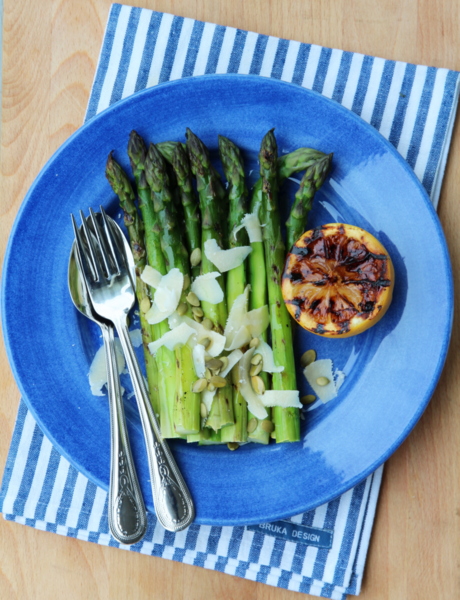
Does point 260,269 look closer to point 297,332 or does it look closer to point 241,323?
point 241,323

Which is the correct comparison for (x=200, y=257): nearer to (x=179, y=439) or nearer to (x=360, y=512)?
(x=179, y=439)

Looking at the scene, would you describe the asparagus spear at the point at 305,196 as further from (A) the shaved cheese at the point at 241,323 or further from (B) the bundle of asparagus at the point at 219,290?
(A) the shaved cheese at the point at 241,323

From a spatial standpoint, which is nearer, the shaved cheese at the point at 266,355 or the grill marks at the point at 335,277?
the grill marks at the point at 335,277

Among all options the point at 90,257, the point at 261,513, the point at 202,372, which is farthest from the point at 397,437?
the point at 90,257

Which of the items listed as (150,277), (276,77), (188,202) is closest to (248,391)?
(150,277)

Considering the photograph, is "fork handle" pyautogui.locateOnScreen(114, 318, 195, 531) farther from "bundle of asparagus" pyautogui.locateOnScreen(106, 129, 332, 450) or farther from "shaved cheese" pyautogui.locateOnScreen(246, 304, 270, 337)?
"shaved cheese" pyautogui.locateOnScreen(246, 304, 270, 337)

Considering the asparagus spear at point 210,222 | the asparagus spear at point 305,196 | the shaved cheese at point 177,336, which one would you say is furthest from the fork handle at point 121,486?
the asparagus spear at point 305,196
